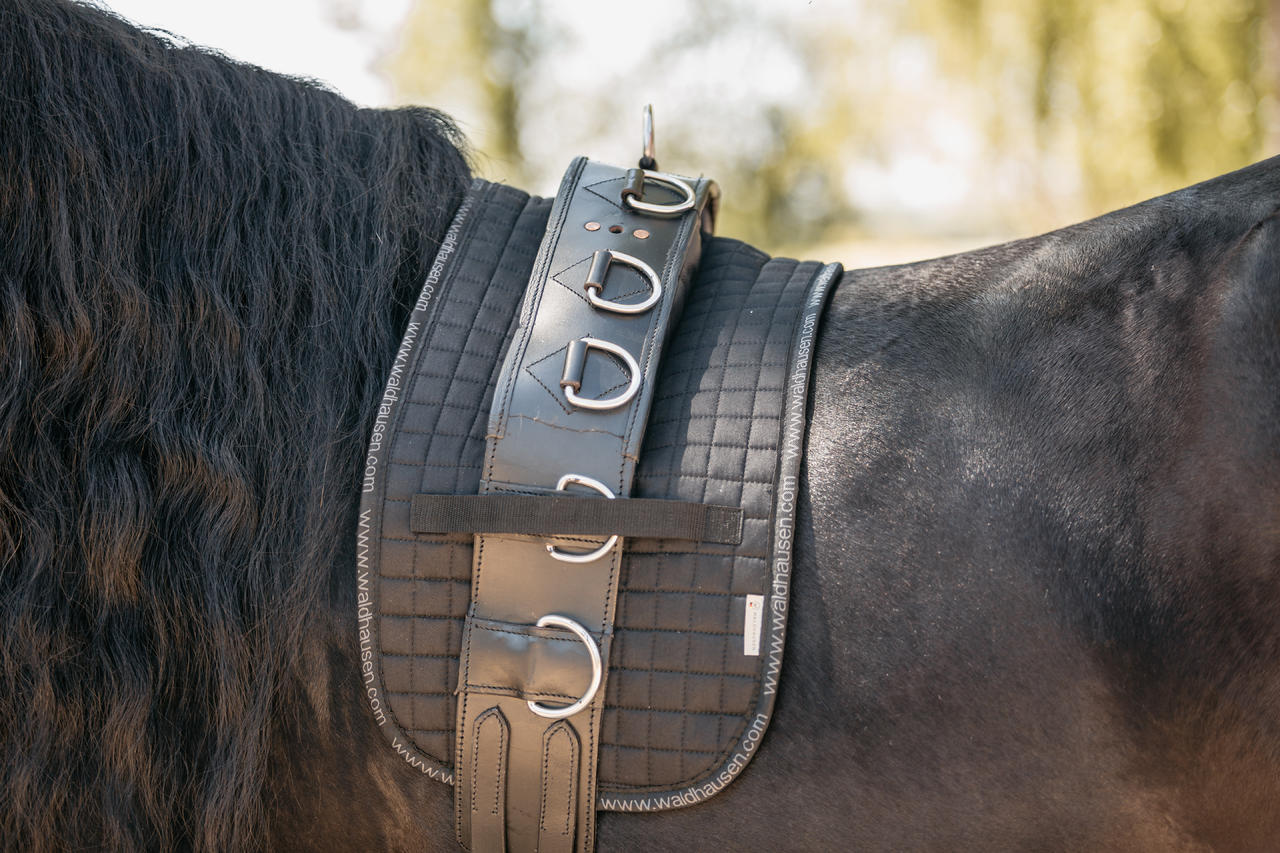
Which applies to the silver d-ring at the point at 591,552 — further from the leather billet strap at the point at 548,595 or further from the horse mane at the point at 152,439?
the horse mane at the point at 152,439

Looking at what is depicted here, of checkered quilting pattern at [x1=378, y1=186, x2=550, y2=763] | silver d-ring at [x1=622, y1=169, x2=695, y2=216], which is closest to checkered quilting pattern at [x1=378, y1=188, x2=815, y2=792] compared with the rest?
checkered quilting pattern at [x1=378, y1=186, x2=550, y2=763]

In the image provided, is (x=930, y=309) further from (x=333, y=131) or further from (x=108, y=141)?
(x=108, y=141)

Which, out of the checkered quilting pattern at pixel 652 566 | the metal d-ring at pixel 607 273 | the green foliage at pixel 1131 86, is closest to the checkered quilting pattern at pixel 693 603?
the checkered quilting pattern at pixel 652 566

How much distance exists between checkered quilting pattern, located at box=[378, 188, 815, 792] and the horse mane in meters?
0.09

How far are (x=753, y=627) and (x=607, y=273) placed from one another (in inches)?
18.8

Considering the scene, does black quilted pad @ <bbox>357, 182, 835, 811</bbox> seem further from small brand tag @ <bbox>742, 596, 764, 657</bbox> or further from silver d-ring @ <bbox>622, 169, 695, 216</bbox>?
silver d-ring @ <bbox>622, 169, 695, 216</bbox>

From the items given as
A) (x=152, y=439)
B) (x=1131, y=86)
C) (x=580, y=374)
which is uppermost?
(x=1131, y=86)

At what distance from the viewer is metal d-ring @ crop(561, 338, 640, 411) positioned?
3.62 feet

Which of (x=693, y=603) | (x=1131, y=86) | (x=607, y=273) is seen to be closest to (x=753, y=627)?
(x=693, y=603)

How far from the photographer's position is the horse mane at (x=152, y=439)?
105 centimetres

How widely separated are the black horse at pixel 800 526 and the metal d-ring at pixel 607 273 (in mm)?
223

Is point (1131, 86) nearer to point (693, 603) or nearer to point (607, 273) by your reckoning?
point (607, 273)

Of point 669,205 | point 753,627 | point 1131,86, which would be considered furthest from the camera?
point 1131,86

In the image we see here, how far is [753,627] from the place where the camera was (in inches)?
40.8
